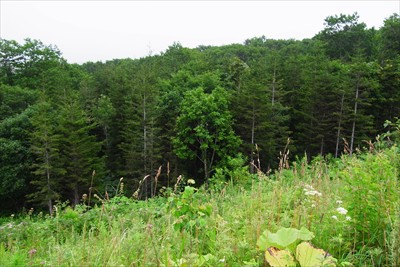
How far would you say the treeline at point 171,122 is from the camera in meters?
21.9

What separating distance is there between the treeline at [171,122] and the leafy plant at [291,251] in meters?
17.8

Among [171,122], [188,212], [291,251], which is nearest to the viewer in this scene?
[291,251]

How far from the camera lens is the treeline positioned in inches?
861

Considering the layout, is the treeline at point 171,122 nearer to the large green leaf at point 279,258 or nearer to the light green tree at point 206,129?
the light green tree at point 206,129

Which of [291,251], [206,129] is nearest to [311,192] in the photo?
[291,251]

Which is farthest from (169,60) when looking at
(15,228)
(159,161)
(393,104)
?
(15,228)

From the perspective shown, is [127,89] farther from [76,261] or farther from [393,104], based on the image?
[76,261]

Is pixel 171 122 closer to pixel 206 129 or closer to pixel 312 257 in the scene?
pixel 206 129

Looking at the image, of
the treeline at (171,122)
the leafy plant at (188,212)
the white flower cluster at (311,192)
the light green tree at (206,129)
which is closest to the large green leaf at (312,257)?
the white flower cluster at (311,192)

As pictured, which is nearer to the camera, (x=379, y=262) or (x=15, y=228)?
(x=379, y=262)

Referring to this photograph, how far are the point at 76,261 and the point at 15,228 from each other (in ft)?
10.5

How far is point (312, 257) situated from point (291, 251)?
194 mm

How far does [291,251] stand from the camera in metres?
2.15

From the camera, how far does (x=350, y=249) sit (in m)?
2.32
